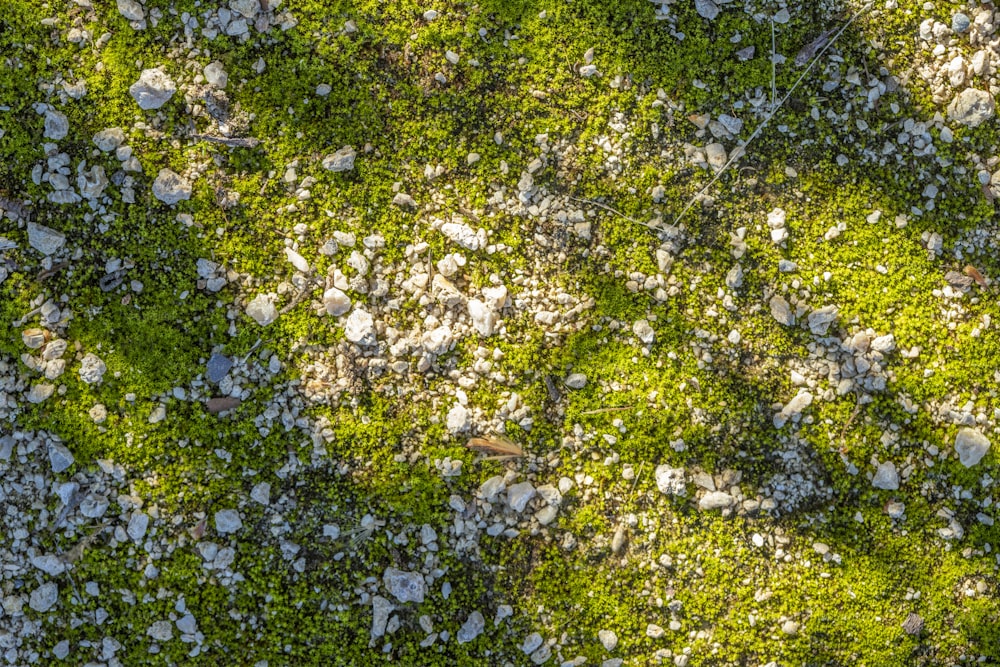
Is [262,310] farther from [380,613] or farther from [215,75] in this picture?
[380,613]

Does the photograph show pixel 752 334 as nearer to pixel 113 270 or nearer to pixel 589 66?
pixel 589 66

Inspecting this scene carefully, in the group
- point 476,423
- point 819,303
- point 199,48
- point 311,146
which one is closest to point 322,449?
point 476,423

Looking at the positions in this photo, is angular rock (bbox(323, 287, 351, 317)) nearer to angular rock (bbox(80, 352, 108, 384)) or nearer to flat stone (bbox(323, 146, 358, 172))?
flat stone (bbox(323, 146, 358, 172))

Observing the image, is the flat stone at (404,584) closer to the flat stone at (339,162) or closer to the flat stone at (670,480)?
the flat stone at (670,480)

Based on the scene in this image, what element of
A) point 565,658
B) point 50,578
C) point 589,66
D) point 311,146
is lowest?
point 50,578

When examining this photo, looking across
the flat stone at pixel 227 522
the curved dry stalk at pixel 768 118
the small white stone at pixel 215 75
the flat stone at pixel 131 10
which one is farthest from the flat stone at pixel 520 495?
the flat stone at pixel 131 10

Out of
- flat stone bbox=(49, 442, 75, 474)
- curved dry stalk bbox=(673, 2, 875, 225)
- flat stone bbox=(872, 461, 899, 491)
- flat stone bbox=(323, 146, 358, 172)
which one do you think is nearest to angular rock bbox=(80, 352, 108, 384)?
flat stone bbox=(49, 442, 75, 474)

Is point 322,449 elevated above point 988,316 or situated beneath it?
situated beneath
